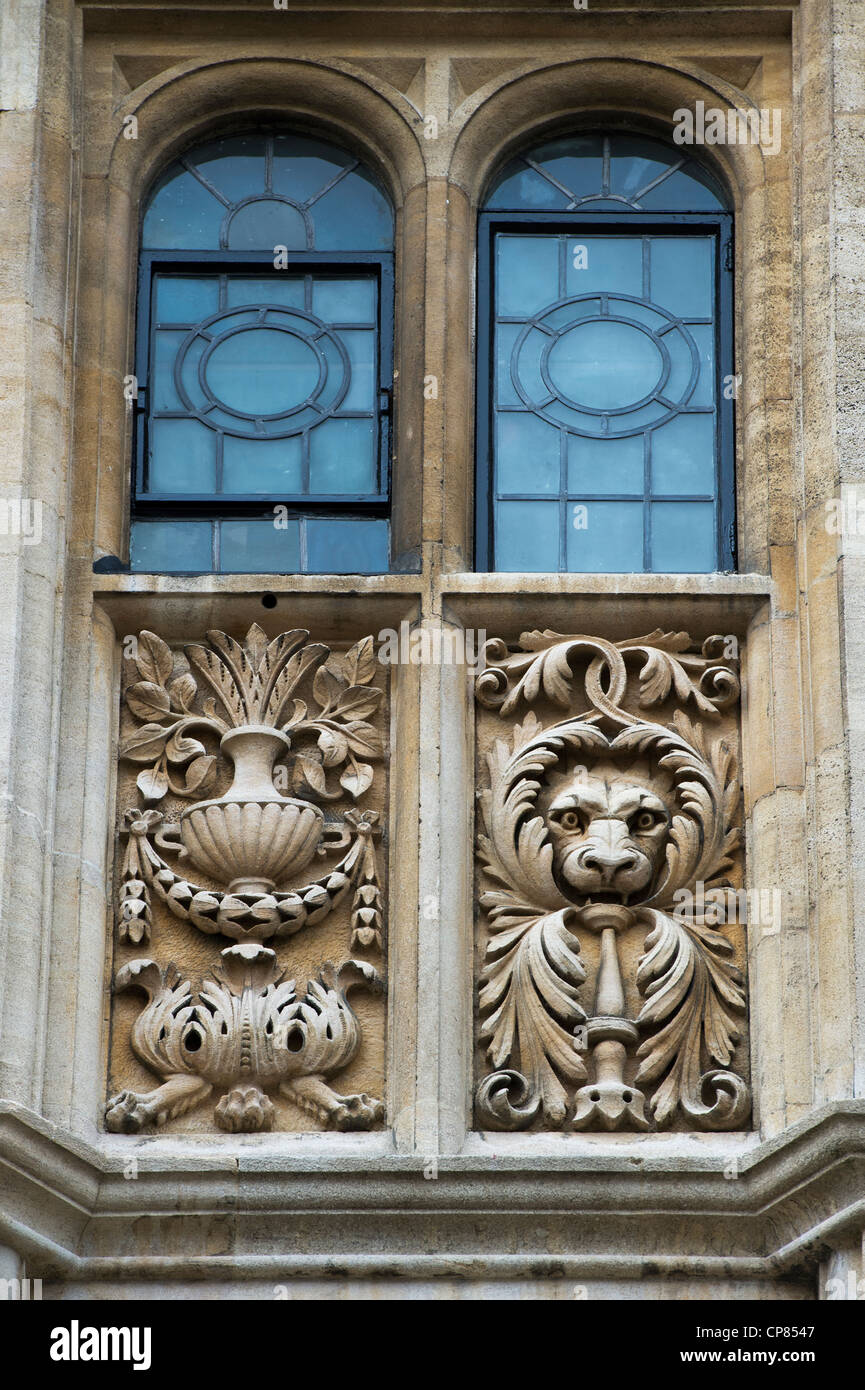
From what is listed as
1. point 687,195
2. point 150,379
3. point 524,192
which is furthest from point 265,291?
point 687,195

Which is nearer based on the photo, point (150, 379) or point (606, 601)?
point (606, 601)

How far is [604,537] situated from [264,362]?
4.49ft

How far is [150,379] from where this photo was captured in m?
11.3

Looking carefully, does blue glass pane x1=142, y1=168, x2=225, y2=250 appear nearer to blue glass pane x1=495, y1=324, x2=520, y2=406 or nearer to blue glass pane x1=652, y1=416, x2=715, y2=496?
blue glass pane x1=495, y1=324, x2=520, y2=406

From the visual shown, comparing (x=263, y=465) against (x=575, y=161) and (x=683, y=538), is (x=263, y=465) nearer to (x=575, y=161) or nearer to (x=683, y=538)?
(x=683, y=538)

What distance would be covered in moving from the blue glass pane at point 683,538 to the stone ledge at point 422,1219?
2.23 meters

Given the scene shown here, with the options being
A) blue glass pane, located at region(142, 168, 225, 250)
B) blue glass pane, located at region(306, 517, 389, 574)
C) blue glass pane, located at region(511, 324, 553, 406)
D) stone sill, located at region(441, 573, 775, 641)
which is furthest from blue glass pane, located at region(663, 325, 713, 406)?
blue glass pane, located at region(142, 168, 225, 250)

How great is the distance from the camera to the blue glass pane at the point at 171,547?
36.0ft

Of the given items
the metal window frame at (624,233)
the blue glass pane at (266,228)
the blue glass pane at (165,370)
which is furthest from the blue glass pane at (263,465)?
the blue glass pane at (266,228)

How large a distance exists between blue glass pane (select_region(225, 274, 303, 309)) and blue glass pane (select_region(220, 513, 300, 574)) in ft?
2.82

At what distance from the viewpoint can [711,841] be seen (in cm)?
1030

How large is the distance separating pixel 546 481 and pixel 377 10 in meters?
1.87

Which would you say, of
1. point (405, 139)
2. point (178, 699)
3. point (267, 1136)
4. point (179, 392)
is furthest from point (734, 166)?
point (267, 1136)
